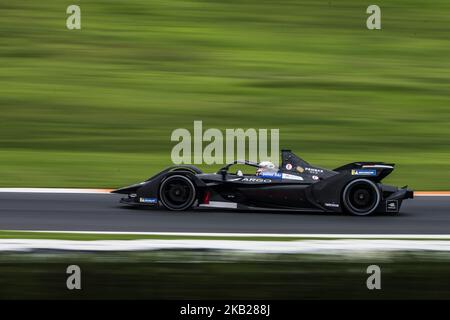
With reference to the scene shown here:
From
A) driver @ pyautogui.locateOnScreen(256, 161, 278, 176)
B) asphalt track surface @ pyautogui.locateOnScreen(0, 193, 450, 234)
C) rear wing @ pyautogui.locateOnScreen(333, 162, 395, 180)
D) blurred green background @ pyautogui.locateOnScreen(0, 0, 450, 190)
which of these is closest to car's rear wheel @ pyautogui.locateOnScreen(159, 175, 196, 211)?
asphalt track surface @ pyautogui.locateOnScreen(0, 193, 450, 234)

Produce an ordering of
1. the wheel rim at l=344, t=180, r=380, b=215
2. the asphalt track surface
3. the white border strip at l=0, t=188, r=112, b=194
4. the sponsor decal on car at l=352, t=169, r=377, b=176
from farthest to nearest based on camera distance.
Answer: the white border strip at l=0, t=188, r=112, b=194 < the wheel rim at l=344, t=180, r=380, b=215 < the sponsor decal on car at l=352, t=169, r=377, b=176 < the asphalt track surface

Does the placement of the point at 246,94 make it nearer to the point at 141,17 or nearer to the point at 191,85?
the point at 191,85

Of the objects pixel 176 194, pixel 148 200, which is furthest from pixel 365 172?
pixel 148 200

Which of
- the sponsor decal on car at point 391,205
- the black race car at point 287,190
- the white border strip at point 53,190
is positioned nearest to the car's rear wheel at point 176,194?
the black race car at point 287,190

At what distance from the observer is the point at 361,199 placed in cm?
1060

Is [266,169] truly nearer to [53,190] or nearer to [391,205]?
[391,205]

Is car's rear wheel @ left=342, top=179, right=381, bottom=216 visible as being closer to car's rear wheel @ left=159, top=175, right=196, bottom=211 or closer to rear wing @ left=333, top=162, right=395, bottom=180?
rear wing @ left=333, top=162, right=395, bottom=180

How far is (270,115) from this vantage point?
57.6 ft

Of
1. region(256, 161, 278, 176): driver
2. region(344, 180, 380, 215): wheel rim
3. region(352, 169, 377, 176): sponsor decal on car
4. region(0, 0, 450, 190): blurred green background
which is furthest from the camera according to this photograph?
region(0, 0, 450, 190): blurred green background

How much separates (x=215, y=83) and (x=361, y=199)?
913cm

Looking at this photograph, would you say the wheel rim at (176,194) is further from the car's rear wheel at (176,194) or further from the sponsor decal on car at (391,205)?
the sponsor decal on car at (391,205)

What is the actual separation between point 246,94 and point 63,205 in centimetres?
809

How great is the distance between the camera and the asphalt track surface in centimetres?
971
